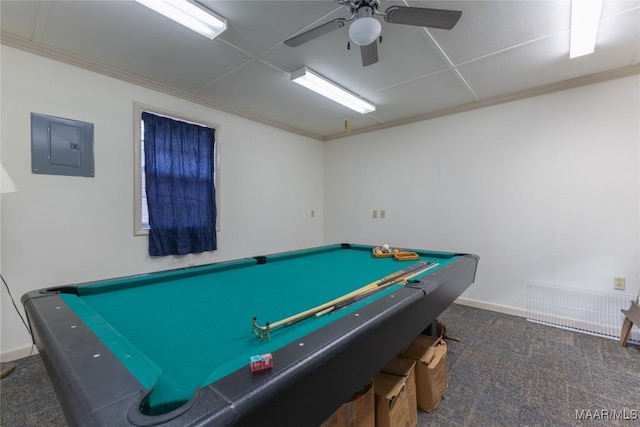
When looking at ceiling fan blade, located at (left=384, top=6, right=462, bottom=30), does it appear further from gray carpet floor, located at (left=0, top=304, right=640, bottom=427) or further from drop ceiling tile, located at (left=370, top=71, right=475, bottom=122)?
gray carpet floor, located at (left=0, top=304, right=640, bottom=427)

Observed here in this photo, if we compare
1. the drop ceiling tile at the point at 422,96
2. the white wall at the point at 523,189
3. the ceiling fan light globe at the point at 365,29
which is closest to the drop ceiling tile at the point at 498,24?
the drop ceiling tile at the point at 422,96

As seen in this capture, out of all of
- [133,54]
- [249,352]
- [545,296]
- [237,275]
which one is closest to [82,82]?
[133,54]

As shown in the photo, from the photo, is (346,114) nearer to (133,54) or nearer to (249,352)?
(133,54)

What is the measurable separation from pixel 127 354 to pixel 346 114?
11.5 ft

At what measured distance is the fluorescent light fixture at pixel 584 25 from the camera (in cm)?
174

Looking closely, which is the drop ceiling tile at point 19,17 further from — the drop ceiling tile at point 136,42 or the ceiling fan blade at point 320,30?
the ceiling fan blade at point 320,30

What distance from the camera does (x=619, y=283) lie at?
254 centimetres

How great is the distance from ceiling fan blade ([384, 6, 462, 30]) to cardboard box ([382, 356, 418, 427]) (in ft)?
5.96

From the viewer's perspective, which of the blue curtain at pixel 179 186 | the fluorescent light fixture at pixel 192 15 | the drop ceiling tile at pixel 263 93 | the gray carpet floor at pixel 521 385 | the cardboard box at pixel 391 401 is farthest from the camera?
the blue curtain at pixel 179 186

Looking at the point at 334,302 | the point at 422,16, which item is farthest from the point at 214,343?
→ the point at 422,16

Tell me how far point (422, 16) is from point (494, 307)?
121 inches

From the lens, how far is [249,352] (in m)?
0.83

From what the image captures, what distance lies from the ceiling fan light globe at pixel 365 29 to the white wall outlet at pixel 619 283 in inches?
121

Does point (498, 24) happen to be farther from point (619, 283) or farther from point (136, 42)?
point (136, 42)
